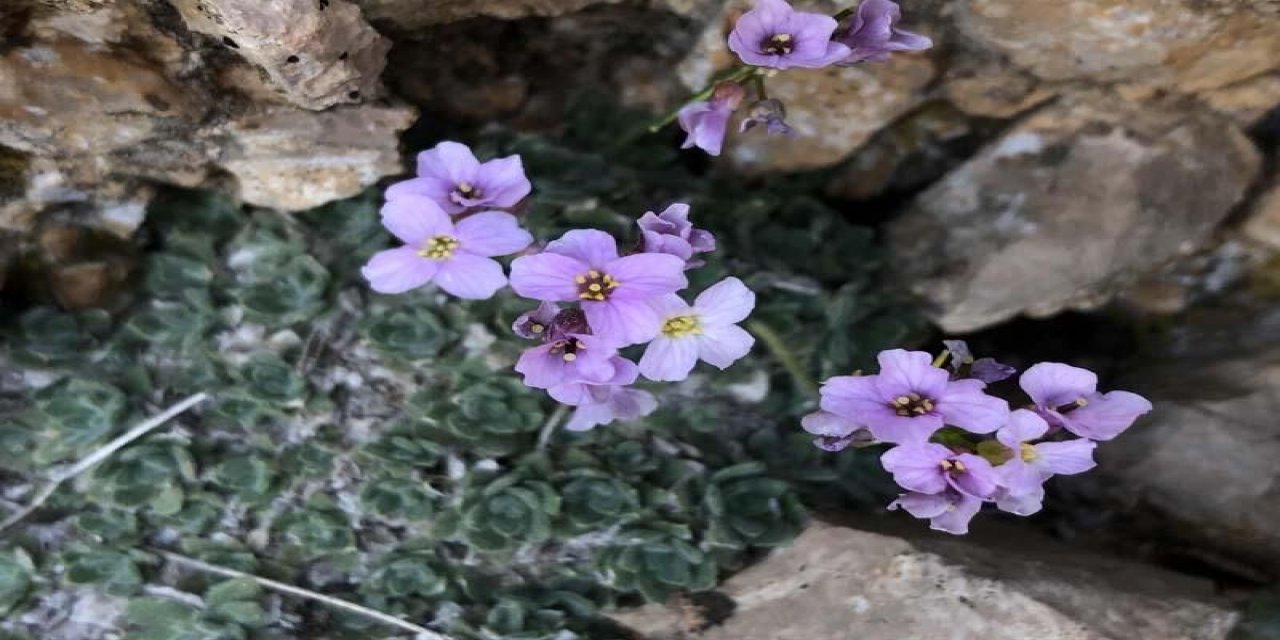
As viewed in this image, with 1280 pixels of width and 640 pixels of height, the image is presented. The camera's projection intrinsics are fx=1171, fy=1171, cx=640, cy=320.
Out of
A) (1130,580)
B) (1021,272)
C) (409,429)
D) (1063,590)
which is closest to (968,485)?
(1063,590)

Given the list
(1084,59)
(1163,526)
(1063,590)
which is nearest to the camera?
(1063,590)

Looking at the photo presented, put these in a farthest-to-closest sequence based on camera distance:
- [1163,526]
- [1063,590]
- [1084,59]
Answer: [1163,526] → [1084,59] → [1063,590]

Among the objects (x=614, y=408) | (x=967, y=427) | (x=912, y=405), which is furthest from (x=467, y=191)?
(x=967, y=427)

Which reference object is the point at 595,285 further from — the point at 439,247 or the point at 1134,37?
the point at 1134,37

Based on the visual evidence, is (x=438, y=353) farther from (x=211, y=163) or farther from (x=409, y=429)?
(x=211, y=163)

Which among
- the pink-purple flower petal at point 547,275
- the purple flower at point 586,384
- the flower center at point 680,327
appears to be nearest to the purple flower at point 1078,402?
the flower center at point 680,327

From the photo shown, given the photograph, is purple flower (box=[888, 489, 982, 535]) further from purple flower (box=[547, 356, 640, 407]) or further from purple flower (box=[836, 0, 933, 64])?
purple flower (box=[836, 0, 933, 64])
